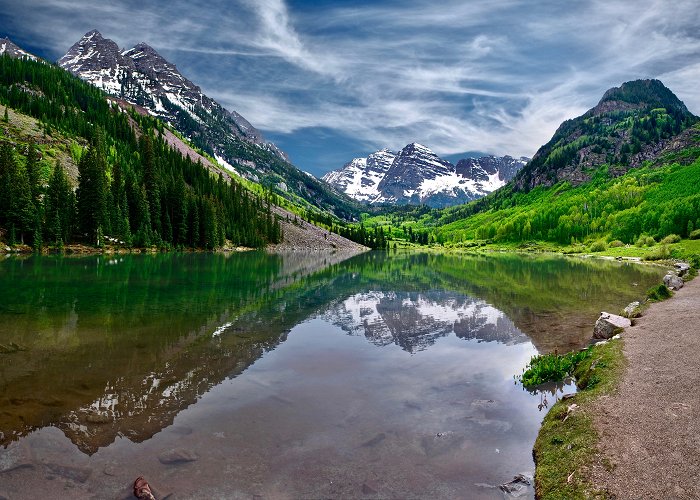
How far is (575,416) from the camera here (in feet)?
47.2

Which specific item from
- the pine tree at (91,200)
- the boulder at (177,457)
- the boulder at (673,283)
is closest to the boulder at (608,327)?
Answer: the boulder at (673,283)

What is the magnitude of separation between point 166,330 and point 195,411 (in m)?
13.3

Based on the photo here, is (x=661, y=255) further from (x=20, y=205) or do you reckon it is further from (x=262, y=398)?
(x=20, y=205)

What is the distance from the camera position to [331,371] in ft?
69.9

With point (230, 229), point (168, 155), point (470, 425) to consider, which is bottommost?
point (470, 425)

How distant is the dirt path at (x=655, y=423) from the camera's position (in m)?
10.1

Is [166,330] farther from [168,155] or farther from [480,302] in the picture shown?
[168,155]

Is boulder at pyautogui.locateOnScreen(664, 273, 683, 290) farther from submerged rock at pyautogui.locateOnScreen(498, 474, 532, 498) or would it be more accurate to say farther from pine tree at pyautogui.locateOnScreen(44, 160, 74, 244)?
pine tree at pyautogui.locateOnScreen(44, 160, 74, 244)

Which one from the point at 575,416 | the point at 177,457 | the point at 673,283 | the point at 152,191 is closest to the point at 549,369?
the point at 575,416

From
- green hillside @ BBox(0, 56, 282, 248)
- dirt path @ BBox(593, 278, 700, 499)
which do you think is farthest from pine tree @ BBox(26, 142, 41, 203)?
dirt path @ BBox(593, 278, 700, 499)

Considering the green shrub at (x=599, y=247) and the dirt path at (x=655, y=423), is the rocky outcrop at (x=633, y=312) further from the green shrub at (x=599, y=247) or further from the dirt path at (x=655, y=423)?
the green shrub at (x=599, y=247)

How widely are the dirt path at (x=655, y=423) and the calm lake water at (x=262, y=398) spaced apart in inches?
98.2

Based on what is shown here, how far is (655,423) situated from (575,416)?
225 centimetres

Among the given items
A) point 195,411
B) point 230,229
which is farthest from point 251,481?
point 230,229
